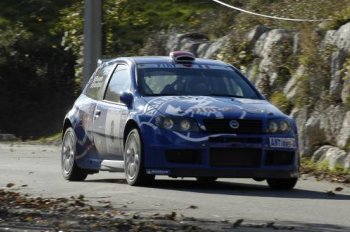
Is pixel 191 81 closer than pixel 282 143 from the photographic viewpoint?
No

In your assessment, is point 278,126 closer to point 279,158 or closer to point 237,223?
point 279,158

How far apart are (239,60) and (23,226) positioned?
12995 millimetres

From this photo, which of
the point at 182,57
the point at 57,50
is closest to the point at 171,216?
the point at 182,57

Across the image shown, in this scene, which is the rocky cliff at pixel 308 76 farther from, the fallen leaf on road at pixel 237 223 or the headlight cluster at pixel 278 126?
the fallen leaf on road at pixel 237 223

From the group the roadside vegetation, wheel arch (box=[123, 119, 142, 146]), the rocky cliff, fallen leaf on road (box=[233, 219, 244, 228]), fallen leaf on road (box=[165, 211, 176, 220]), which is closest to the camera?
fallen leaf on road (box=[233, 219, 244, 228])

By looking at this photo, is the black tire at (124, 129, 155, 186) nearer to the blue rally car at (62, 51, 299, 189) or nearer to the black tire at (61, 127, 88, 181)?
the blue rally car at (62, 51, 299, 189)

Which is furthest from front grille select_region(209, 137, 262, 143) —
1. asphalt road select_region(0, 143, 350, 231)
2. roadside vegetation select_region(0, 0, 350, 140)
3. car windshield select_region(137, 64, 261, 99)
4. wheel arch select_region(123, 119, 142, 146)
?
roadside vegetation select_region(0, 0, 350, 140)

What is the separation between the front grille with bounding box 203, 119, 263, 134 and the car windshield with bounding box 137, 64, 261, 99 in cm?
113

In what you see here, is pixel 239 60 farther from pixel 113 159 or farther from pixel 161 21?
pixel 161 21

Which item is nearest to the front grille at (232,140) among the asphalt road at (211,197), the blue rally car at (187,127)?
the blue rally car at (187,127)

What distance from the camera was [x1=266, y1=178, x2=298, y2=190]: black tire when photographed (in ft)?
51.6

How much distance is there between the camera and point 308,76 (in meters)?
21.3

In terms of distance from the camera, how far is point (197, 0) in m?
36.2

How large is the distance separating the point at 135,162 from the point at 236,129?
128cm
